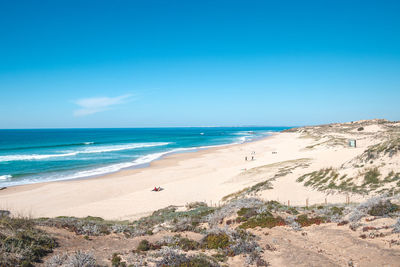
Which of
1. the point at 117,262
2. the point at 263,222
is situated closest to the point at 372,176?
the point at 263,222

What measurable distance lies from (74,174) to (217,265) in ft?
110

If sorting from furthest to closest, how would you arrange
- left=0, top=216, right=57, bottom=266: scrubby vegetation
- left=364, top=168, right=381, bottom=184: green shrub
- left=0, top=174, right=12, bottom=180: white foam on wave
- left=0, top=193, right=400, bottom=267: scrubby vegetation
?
left=0, top=174, right=12, bottom=180: white foam on wave < left=364, top=168, right=381, bottom=184: green shrub < left=0, top=193, right=400, bottom=267: scrubby vegetation < left=0, top=216, right=57, bottom=266: scrubby vegetation

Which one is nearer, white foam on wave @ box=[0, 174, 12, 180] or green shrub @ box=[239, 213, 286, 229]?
green shrub @ box=[239, 213, 286, 229]

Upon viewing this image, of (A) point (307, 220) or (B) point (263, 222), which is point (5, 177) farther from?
(A) point (307, 220)

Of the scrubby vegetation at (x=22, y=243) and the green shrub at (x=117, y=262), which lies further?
the green shrub at (x=117, y=262)

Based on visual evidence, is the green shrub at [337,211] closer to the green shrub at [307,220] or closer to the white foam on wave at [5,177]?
the green shrub at [307,220]

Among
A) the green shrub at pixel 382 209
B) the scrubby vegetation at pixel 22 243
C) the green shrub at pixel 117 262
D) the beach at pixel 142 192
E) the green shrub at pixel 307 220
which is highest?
the scrubby vegetation at pixel 22 243

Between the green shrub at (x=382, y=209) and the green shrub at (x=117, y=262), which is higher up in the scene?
the green shrub at (x=382, y=209)

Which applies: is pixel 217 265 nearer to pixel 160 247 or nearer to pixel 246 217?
pixel 160 247

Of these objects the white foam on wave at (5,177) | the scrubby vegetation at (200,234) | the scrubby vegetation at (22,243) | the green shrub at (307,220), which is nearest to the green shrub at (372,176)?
the scrubby vegetation at (200,234)

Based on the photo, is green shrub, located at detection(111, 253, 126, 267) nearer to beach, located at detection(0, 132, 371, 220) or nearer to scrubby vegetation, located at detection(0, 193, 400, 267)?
scrubby vegetation, located at detection(0, 193, 400, 267)

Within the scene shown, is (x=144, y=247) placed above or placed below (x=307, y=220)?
above

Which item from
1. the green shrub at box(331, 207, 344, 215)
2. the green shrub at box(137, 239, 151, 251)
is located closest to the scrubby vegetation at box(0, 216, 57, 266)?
the green shrub at box(137, 239, 151, 251)

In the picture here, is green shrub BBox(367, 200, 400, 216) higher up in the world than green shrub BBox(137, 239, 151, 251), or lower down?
higher up
